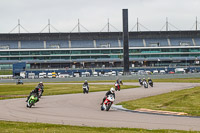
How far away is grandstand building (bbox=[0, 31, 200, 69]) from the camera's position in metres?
131

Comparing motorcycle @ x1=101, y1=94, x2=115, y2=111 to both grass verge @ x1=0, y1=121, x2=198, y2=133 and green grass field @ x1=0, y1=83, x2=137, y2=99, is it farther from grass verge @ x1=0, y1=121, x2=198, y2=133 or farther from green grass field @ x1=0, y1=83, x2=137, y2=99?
green grass field @ x1=0, y1=83, x2=137, y2=99

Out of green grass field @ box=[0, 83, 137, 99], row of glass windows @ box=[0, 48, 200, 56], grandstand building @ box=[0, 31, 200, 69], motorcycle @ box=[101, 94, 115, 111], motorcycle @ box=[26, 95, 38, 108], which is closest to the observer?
motorcycle @ box=[101, 94, 115, 111]

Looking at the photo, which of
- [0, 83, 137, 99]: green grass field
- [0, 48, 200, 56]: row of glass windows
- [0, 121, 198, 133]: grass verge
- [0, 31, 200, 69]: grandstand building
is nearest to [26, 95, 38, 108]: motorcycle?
[0, 121, 198, 133]: grass verge

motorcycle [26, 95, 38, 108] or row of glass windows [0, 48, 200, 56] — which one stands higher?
row of glass windows [0, 48, 200, 56]

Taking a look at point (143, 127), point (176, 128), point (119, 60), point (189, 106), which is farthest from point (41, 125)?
point (119, 60)

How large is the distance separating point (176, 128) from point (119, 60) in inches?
4631

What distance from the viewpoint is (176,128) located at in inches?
586

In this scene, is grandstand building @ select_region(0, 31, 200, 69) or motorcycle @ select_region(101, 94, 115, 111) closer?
motorcycle @ select_region(101, 94, 115, 111)

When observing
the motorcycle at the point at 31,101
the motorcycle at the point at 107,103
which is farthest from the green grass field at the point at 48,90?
the motorcycle at the point at 107,103

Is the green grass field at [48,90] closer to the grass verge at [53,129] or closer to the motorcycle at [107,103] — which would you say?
the motorcycle at [107,103]

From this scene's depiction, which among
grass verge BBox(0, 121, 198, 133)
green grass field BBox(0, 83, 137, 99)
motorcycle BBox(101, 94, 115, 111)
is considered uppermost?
motorcycle BBox(101, 94, 115, 111)

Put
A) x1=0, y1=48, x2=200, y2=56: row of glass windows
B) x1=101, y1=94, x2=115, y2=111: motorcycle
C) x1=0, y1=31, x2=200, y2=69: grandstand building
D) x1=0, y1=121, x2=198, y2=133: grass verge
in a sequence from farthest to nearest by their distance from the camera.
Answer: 1. x1=0, y1=31, x2=200, y2=69: grandstand building
2. x1=0, y1=48, x2=200, y2=56: row of glass windows
3. x1=101, y1=94, x2=115, y2=111: motorcycle
4. x1=0, y1=121, x2=198, y2=133: grass verge

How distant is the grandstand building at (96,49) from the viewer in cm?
13138

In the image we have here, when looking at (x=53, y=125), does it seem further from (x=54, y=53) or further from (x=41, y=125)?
(x=54, y=53)
